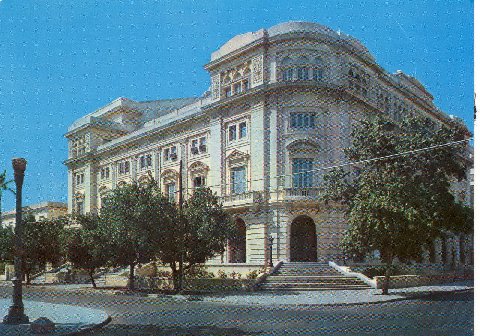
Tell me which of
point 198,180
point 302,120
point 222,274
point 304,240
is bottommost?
point 222,274

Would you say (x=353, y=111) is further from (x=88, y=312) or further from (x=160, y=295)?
(x=88, y=312)

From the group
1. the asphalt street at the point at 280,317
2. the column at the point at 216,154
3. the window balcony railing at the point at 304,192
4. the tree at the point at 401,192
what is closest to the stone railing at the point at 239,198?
the column at the point at 216,154

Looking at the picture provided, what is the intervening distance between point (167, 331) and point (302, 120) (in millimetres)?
14564

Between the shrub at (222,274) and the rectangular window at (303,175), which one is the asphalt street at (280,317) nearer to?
the shrub at (222,274)

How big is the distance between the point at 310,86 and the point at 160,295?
1079 centimetres

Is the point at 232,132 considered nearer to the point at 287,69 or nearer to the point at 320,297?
the point at 287,69

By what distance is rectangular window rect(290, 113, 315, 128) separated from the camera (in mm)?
23562

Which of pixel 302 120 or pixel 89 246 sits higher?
pixel 302 120

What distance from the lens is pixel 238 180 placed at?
71.8 ft

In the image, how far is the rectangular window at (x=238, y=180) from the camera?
21.8 metres

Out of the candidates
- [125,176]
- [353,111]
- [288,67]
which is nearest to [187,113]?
[125,176]

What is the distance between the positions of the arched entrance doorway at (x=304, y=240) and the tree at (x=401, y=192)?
307cm

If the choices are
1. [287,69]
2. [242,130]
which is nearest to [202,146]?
[242,130]

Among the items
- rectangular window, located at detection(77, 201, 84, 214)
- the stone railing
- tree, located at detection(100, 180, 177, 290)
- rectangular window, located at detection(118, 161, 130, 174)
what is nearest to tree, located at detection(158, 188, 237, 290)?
tree, located at detection(100, 180, 177, 290)
